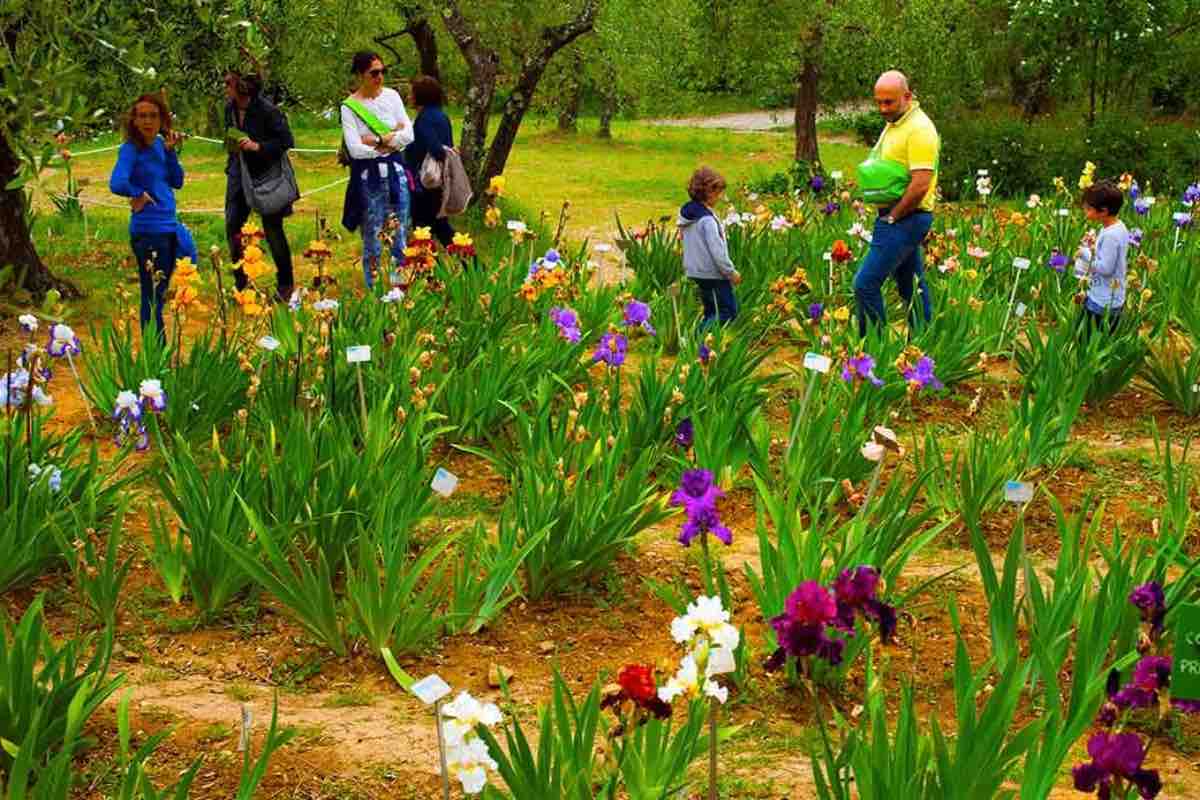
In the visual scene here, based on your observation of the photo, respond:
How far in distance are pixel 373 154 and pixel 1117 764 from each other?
5.83 meters

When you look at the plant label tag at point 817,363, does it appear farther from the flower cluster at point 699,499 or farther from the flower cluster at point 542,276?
the flower cluster at point 542,276

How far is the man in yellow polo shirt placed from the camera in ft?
19.1

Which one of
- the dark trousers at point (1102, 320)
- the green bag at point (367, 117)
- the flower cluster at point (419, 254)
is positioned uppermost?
the green bag at point (367, 117)

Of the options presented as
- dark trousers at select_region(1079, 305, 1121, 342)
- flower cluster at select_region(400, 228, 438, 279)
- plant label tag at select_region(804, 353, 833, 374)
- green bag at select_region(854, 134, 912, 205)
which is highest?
green bag at select_region(854, 134, 912, 205)

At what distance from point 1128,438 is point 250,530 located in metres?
3.55

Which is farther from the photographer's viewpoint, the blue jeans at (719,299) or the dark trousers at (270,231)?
the dark trousers at (270,231)

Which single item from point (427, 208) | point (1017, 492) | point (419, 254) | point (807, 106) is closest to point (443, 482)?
point (1017, 492)

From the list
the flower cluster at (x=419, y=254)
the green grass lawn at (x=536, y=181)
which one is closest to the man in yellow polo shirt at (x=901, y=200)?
the flower cluster at (x=419, y=254)

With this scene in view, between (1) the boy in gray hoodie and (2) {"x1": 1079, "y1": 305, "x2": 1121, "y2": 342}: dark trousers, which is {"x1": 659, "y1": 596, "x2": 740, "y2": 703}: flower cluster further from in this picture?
(1) the boy in gray hoodie

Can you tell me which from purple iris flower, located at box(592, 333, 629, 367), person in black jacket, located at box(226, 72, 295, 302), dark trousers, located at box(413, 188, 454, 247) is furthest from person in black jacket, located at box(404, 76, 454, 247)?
purple iris flower, located at box(592, 333, 629, 367)

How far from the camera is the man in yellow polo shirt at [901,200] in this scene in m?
5.82

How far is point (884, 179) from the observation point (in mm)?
5938

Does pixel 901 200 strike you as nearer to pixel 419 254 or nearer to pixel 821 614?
pixel 419 254

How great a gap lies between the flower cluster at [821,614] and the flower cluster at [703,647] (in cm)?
10
